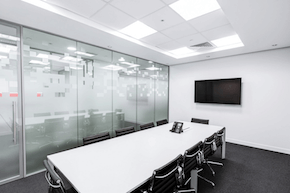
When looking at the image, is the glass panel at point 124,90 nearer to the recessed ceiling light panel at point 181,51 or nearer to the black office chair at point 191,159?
the recessed ceiling light panel at point 181,51

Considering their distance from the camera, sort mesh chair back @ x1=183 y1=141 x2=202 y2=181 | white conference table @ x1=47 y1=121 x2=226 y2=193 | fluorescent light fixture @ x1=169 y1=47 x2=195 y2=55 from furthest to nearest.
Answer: fluorescent light fixture @ x1=169 y1=47 x2=195 y2=55 → mesh chair back @ x1=183 y1=141 x2=202 y2=181 → white conference table @ x1=47 y1=121 x2=226 y2=193

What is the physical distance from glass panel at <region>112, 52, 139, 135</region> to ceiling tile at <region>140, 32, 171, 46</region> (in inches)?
43.0

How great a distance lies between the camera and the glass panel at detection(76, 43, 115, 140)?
11.7 ft

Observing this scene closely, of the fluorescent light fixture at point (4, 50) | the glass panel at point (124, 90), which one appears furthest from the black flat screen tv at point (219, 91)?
the fluorescent light fixture at point (4, 50)

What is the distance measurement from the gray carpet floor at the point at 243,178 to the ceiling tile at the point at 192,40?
3.13 metres

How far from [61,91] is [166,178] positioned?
2920mm

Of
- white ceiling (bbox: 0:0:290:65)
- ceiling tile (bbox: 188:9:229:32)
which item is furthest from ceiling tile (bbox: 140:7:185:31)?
ceiling tile (bbox: 188:9:229:32)

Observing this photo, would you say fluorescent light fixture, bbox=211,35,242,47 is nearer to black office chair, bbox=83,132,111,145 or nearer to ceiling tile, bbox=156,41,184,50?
ceiling tile, bbox=156,41,184,50

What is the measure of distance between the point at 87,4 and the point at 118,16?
56 centimetres

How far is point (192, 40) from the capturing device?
3.70m

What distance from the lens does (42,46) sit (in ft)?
9.71

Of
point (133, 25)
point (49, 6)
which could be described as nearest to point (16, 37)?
point (49, 6)

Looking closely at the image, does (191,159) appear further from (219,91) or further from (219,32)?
(219,91)

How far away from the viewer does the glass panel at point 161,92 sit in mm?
5922
